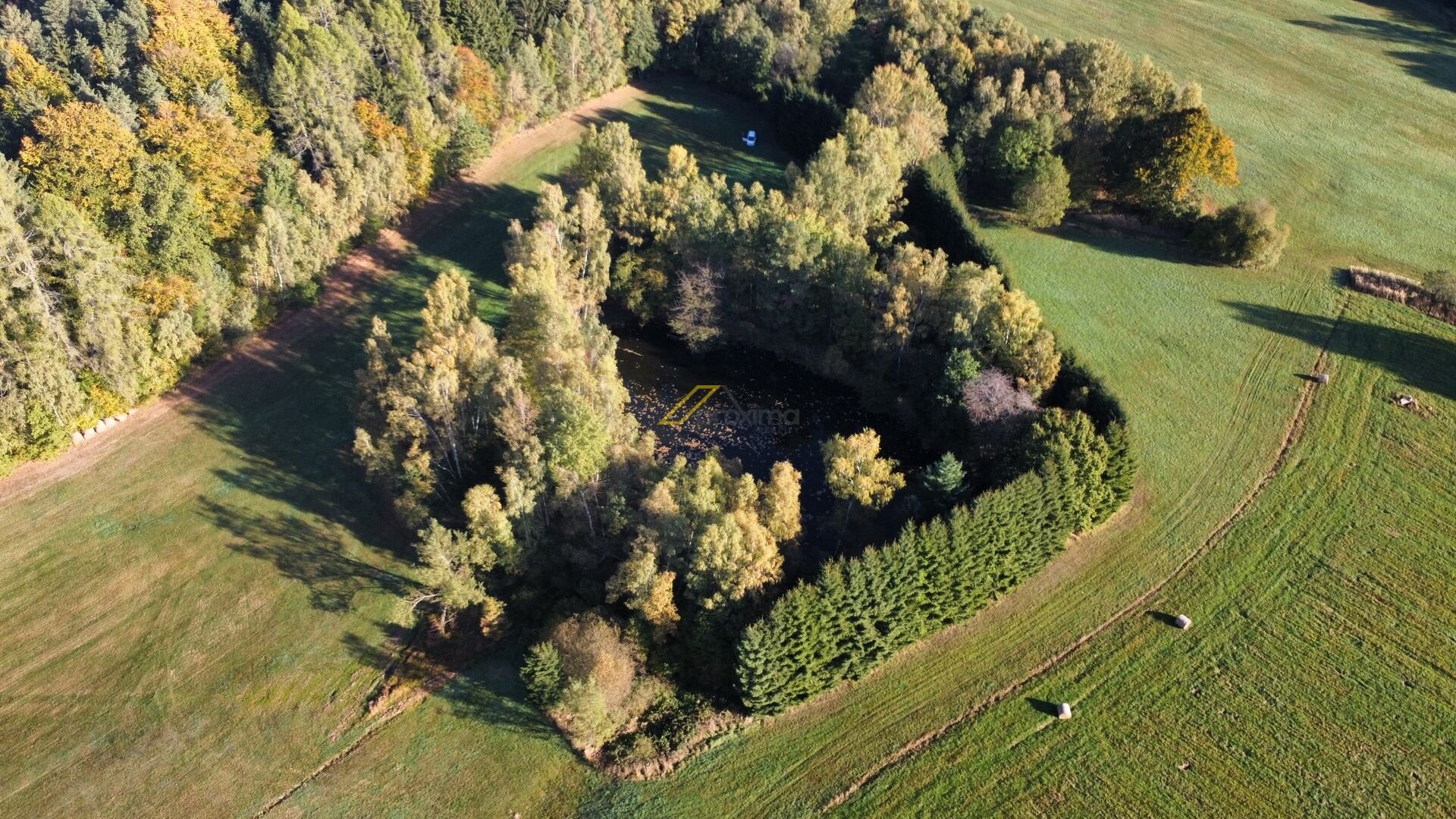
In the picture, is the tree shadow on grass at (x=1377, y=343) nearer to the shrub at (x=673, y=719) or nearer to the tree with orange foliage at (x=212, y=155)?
the shrub at (x=673, y=719)

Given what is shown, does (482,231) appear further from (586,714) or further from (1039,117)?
(1039,117)

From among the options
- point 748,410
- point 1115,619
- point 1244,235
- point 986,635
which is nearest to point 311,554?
point 748,410

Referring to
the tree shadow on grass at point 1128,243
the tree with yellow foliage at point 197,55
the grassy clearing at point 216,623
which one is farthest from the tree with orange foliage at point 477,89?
the tree shadow on grass at point 1128,243

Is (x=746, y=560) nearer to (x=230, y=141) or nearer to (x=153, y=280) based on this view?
(x=153, y=280)

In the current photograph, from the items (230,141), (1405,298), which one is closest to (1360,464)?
(1405,298)

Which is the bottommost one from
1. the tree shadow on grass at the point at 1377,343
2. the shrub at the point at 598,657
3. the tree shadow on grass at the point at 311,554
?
the tree shadow on grass at the point at 311,554
